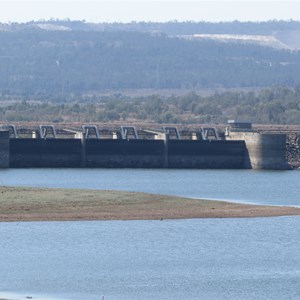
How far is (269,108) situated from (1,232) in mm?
106913

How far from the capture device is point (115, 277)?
34.2 metres

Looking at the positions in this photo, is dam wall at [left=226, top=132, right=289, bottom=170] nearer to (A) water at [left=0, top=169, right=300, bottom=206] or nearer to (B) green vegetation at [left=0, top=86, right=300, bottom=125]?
(A) water at [left=0, top=169, right=300, bottom=206]

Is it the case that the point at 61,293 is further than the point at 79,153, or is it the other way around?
the point at 79,153

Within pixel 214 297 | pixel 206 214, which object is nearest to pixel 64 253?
pixel 214 297

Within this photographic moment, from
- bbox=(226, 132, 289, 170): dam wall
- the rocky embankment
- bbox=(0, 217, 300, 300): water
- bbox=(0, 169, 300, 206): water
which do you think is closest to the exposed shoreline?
bbox=(0, 217, 300, 300): water

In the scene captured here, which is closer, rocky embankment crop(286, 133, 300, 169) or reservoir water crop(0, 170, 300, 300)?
reservoir water crop(0, 170, 300, 300)

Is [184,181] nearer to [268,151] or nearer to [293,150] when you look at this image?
[268,151]

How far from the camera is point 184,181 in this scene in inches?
2680

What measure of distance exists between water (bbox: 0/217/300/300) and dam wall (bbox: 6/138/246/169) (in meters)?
30.2

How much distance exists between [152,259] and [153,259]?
26 millimetres

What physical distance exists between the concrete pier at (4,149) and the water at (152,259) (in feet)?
93.3

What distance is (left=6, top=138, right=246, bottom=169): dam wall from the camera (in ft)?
248

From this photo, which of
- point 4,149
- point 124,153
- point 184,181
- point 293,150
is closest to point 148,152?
point 124,153

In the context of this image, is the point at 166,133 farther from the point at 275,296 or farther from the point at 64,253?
the point at 275,296
